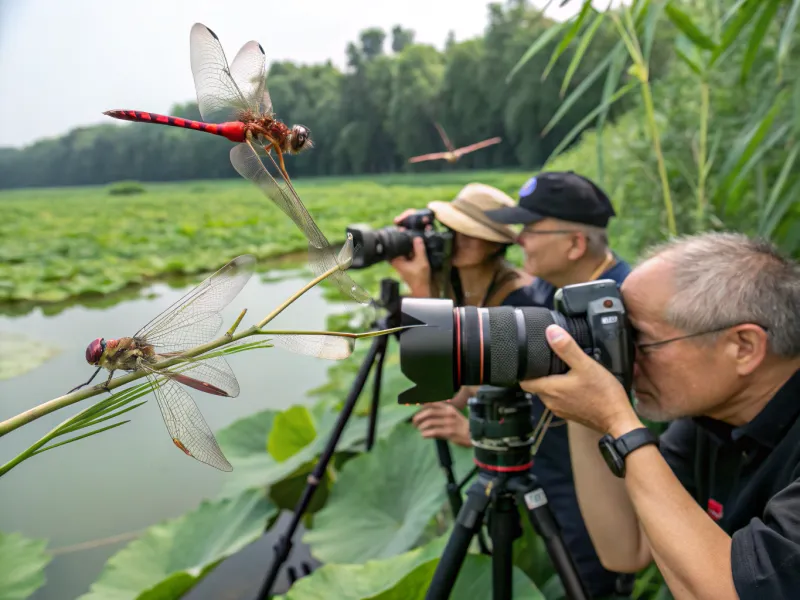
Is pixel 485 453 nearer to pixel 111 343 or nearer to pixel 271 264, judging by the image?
pixel 111 343

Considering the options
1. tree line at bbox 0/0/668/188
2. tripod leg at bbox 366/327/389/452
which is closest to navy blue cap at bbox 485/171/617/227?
tree line at bbox 0/0/668/188

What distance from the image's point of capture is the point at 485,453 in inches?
29.3

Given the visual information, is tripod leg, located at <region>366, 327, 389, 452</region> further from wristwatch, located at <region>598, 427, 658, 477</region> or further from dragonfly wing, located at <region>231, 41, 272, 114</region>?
dragonfly wing, located at <region>231, 41, 272, 114</region>

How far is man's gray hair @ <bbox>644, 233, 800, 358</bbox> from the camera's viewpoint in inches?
25.2

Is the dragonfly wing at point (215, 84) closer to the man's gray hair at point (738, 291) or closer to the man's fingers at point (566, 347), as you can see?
the man's fingers at point (566, 347)

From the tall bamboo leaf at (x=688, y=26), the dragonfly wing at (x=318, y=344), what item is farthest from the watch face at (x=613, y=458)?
the tall bamboo leaf at (x=688, y=26)

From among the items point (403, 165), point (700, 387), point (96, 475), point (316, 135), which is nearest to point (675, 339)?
point (700, 387)

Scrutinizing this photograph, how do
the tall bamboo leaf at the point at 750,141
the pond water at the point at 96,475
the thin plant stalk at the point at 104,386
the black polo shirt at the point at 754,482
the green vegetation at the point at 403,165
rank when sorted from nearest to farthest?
the thin plant stalk at the point at 104,386
the black polo shirt at the point at 754,482
the green vegetation at the point at 403,165
the tall bamboo leaf at the point at 750,141
the pond water at the point at 96,475

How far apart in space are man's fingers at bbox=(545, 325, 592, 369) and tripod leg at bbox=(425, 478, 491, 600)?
210 mm

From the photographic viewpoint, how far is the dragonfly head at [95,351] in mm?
254

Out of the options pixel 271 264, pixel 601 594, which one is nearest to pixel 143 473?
pixel 601 594

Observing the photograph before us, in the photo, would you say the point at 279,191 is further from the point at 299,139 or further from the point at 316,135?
the point at 316,135

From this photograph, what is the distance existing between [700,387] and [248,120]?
0.60 m

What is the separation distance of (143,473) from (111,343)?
159cm
